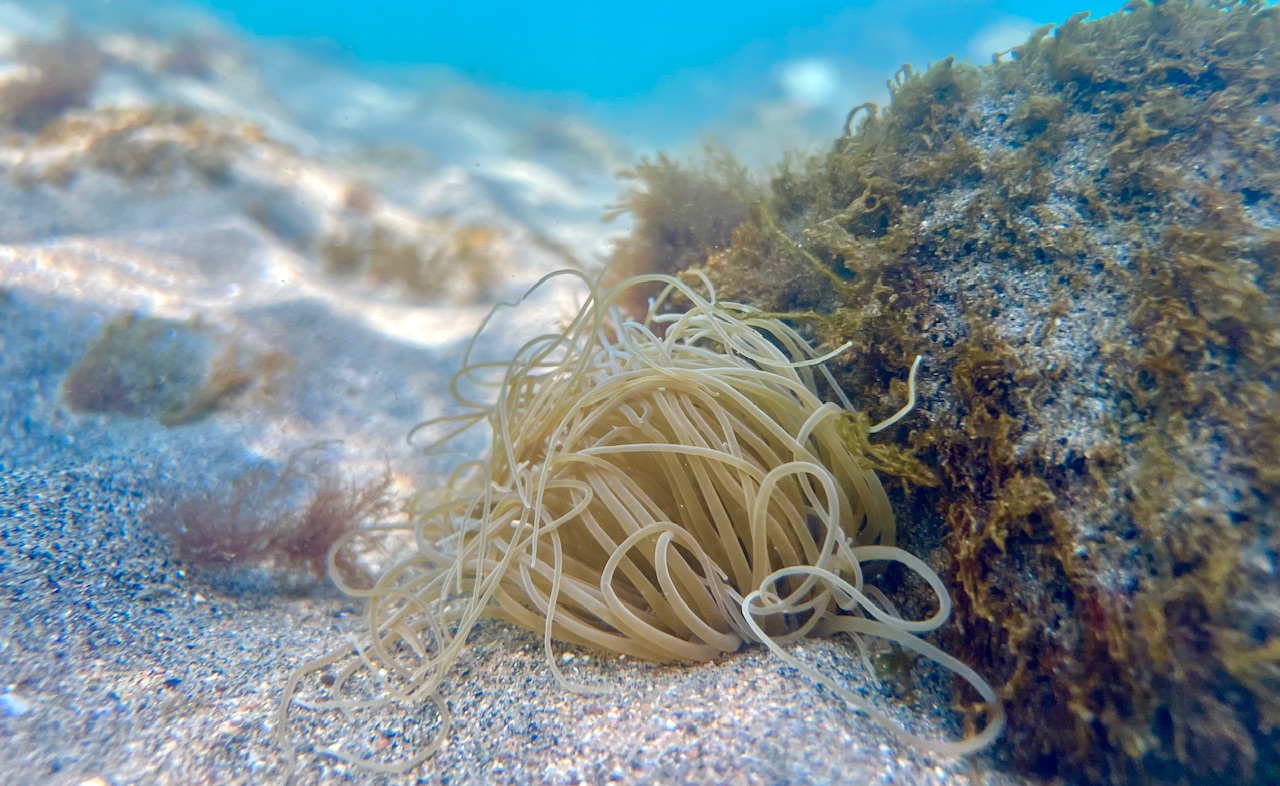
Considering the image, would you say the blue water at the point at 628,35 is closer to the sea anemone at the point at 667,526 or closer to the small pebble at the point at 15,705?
the sea anemone at the point at 667,526

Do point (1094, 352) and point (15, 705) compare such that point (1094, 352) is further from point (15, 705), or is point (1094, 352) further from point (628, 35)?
point (628, 35)

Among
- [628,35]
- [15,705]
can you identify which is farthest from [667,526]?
[628,35]

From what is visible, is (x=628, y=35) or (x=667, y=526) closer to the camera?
(x=667, y=526)

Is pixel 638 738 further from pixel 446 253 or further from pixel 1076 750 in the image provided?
pixel 446 253

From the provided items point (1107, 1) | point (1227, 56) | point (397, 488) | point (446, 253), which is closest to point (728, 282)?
point (1227, 56)

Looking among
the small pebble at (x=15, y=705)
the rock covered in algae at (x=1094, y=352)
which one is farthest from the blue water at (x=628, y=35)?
the small pebble at (x=15, y=705)

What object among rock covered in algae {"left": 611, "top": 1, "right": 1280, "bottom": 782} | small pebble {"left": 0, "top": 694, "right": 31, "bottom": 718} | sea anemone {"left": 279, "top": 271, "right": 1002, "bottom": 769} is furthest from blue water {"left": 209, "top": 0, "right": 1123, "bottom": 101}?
small pebble {"left": 0, "top": 694, "right": 31, "bottom": 718}

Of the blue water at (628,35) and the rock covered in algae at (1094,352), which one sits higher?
the blue water at (628,35)
